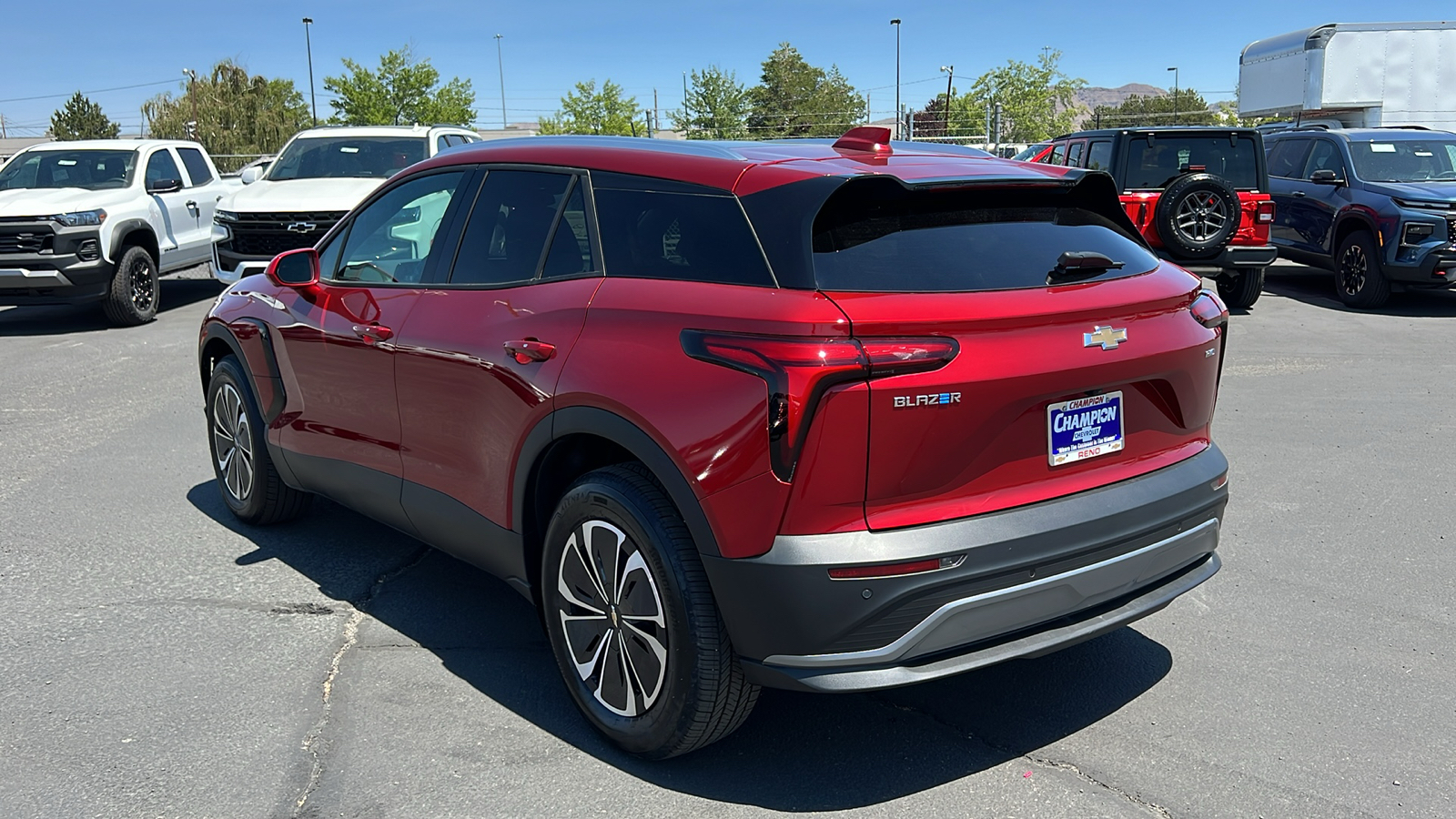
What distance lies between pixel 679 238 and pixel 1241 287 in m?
10.9

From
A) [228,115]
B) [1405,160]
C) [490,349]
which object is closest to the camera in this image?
[490,349]

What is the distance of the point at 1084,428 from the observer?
10.4 ft

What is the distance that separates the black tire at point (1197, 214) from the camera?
36.8ft

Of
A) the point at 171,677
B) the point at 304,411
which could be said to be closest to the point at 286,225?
the point at 304,411

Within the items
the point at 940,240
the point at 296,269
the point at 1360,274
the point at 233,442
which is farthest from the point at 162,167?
the point at 1360,274

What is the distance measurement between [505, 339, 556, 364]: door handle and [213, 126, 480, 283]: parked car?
27.5 feet

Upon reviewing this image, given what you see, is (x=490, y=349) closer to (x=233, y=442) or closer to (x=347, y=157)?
(x=233, y=442)

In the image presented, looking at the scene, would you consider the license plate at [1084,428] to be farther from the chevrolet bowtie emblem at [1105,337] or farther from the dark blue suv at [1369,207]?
the dark blue suv at [1369,207]

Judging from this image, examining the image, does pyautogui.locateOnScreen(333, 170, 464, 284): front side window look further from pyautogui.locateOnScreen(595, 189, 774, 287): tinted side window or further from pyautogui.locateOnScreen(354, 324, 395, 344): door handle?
pyautogui.locateOnScreen(595, 189, 774, 287): tinted side window

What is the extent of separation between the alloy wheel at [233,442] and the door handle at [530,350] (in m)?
2.32

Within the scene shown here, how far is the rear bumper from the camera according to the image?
111 inches

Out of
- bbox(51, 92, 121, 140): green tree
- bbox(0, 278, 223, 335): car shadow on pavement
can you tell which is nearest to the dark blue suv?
bbox(0, 278, 223, 335): car shadow on pavement

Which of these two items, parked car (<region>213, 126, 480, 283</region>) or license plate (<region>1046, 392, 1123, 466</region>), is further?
parked car (<region>213, 126, 480, 283</region>)

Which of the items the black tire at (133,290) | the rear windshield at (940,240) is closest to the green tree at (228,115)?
the black tire at (133,290)
